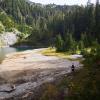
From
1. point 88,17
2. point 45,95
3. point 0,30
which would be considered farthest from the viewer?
point 0,30

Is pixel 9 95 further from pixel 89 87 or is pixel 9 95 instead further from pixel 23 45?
pixel 23 45

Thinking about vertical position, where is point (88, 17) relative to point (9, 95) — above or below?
above

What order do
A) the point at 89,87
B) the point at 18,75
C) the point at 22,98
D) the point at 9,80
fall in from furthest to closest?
the point at 18,75, the point at 9,80, the point at 22,98, the point at 89,87

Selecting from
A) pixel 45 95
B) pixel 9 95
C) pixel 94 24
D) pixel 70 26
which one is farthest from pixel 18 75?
pixel 70 26

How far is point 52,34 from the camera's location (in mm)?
180750

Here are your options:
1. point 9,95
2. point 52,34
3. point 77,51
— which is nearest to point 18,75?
point 9,95

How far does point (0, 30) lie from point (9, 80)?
154 metres

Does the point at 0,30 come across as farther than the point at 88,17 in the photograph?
Yes

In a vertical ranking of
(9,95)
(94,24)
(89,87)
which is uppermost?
(94,24)

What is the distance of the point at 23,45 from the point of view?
623ft

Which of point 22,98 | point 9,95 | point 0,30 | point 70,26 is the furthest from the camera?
point 0,30

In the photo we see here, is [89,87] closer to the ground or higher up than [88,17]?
closer to the ground

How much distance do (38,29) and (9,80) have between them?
153800 mm

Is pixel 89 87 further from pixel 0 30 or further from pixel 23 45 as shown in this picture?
pixel 0 30
